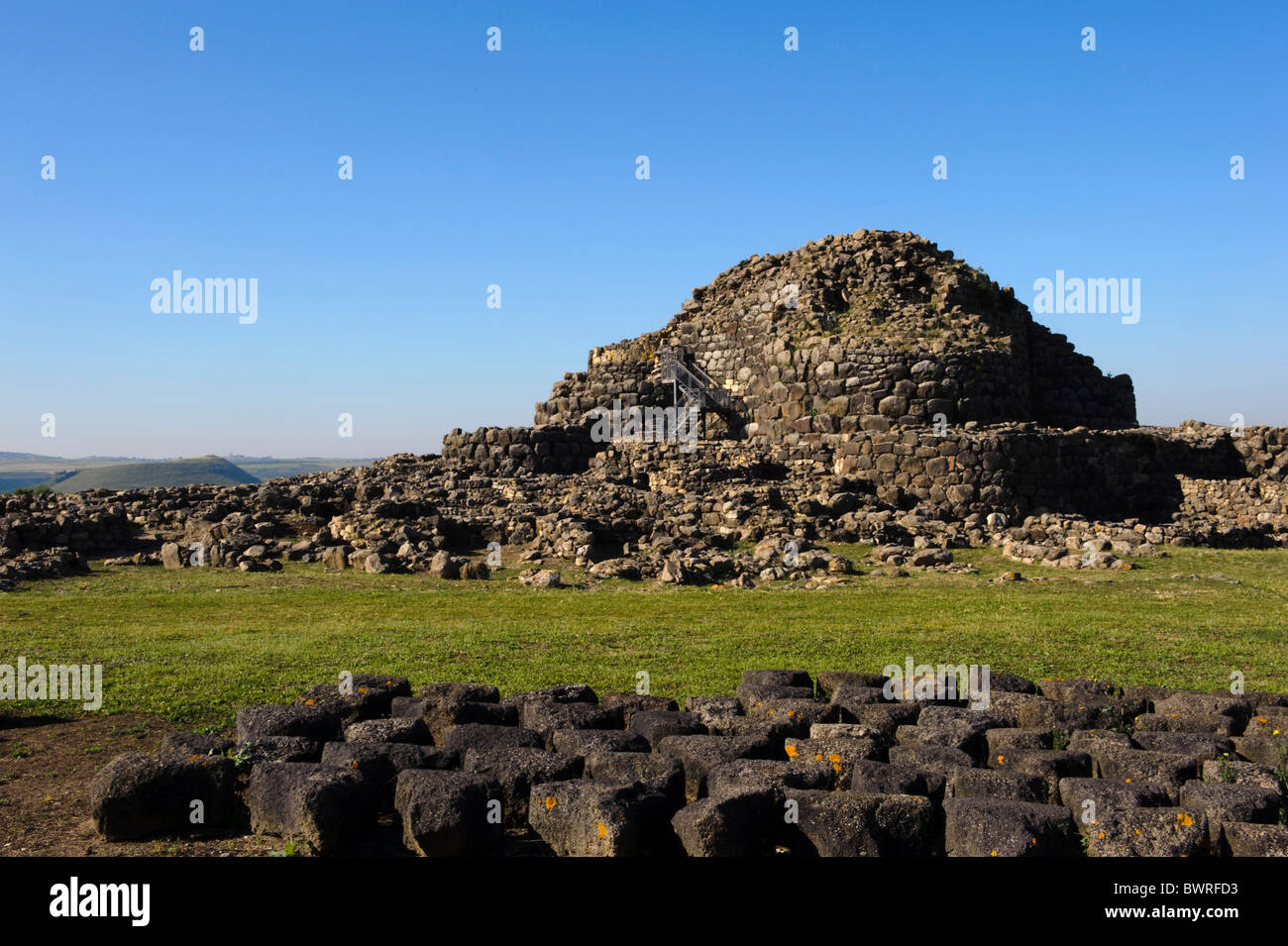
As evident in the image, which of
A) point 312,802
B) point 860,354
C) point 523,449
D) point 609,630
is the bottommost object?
point 609,630

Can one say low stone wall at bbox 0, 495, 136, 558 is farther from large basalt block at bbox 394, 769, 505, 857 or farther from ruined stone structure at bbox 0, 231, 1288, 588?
large basalt block at bbox 394, 769, 505, 857

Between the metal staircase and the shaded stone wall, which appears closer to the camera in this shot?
the shaded stone wall

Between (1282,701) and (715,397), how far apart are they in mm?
29979

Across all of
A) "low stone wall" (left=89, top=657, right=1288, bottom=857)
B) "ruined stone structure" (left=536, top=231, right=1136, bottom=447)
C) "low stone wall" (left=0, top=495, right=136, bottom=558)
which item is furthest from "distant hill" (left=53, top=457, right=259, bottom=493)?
"low stone wall" (left=89, top=657, right=1288, bottom=857)

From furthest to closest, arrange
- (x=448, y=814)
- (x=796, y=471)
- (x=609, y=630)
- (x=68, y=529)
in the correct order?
(x=796, y=471), (x=68, y=529), (x=609, y=630), (x=448, y=814)

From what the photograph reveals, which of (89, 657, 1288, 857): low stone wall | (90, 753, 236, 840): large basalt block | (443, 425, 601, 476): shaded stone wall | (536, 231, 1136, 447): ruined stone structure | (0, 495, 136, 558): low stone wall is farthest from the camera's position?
(443, 425, 601, 476): shaded stone wall

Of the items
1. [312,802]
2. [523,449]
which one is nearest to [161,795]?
[312,802]

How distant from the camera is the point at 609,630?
14188 mm

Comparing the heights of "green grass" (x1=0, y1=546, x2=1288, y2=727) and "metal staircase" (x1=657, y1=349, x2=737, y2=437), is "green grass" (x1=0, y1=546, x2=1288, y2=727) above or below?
below

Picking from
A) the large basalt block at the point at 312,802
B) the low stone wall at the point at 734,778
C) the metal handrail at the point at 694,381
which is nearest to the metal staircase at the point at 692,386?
the metal handrail at the point at 694,381

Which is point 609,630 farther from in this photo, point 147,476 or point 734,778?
point 147,476

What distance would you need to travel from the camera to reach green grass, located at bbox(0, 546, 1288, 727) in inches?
448
